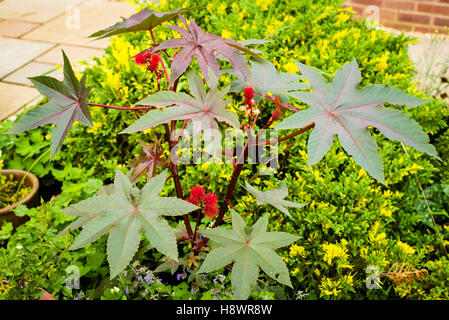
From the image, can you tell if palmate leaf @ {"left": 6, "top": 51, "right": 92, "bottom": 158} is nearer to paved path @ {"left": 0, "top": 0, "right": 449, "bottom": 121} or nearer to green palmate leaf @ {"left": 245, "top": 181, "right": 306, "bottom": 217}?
green palmate leaf @ {"left": 245, "top": 181, "right": 306, "bottom": 217}

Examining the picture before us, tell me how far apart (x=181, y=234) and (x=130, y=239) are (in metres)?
0.59

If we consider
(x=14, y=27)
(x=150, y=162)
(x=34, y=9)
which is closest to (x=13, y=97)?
(x=14, y=27)

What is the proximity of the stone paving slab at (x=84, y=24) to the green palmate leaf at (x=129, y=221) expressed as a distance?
3.37 metres

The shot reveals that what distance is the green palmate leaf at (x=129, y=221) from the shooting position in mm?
948

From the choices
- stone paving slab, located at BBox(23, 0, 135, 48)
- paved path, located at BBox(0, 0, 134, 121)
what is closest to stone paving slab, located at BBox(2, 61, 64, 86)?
paved path, located at BBox(0, 0, 134, 121)

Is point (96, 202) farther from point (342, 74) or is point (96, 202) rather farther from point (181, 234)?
point (342, 74)

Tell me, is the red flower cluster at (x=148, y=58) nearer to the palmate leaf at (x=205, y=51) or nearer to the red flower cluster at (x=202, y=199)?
the palmate leaf at (x=205, y=51)

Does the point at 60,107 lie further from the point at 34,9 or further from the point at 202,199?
the point at 34,9

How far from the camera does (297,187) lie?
176 cm

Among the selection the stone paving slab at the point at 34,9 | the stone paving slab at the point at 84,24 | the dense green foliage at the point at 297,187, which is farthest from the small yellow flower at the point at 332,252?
the stone paving slab at the point at 34,9

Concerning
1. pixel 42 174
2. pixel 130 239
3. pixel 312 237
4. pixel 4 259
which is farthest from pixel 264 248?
pixel 42 174

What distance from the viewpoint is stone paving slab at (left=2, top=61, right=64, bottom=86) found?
139 inches

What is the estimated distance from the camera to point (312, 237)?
1.65 meters

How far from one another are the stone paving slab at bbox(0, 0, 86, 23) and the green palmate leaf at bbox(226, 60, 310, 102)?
441 centimetres
